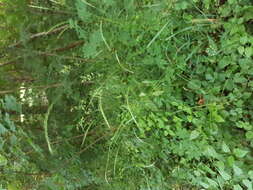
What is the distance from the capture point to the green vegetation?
144cm

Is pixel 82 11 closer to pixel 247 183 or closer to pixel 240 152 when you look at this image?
pixel 240 152

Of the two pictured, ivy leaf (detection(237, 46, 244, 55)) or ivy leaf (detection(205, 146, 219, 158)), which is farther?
ivy leaf (detection(205, 146, 219, 158))

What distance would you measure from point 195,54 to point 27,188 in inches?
47.6

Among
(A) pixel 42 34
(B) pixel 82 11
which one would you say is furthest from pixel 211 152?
Answer: (A) pixel 42 34

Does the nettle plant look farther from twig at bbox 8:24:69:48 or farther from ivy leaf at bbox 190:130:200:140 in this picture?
twig at bbox 8:24:69:48

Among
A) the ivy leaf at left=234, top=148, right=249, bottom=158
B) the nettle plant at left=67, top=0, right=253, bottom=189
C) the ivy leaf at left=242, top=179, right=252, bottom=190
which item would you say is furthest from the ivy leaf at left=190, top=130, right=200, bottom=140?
the ivy leaf at left=242, top=179, right=252, bottom=190

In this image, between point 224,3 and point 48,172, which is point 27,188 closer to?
point 48,172

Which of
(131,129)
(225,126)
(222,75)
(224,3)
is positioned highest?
(224,3)

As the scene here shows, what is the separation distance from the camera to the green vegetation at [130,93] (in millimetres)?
1438

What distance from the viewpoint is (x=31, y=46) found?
191 cm

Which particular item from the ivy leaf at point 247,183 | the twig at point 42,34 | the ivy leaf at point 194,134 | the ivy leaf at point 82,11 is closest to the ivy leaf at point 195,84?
the ivy leaf at point 194,134

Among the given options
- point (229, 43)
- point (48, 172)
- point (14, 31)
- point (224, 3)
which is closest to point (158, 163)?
point (48, 172)

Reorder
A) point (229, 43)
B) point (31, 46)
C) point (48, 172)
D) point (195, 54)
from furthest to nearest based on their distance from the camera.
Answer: point (31, 46)
point (48, 172)
point (195, 54)
point (229, 43)

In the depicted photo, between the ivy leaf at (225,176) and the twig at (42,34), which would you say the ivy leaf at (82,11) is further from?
the ivy leaf at (225,176)
